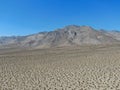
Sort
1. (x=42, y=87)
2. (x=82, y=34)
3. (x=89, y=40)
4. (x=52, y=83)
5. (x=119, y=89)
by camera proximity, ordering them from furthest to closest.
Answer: (x=82, y=34), (x=89, y=40), (x=52, y=83), (x=42, y=87), (x=119, y=89)

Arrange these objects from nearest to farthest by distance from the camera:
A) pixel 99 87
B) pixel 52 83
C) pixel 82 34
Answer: pixel 99 87
pixel 52 83
pixel 82 34

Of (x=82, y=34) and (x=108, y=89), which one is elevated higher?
(x=82, y=34)

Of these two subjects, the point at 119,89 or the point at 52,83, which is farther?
the point at 52,83

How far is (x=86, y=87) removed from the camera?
1072cm

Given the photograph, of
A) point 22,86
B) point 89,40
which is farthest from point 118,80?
point 89,40

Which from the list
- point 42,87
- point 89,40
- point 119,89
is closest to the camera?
point 119,89

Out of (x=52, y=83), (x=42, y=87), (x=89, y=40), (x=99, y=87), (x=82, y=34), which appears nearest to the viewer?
(x=99, y=87)

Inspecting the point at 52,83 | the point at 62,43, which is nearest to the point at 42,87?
the point at 52,83

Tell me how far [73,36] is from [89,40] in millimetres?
17071

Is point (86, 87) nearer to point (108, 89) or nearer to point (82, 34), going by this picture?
point (108, 89)

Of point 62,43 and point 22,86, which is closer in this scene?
point 22,86

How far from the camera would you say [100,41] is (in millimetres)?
137250

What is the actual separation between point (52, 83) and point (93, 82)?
255 centimetres

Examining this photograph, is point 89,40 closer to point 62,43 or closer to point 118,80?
point 62,43
